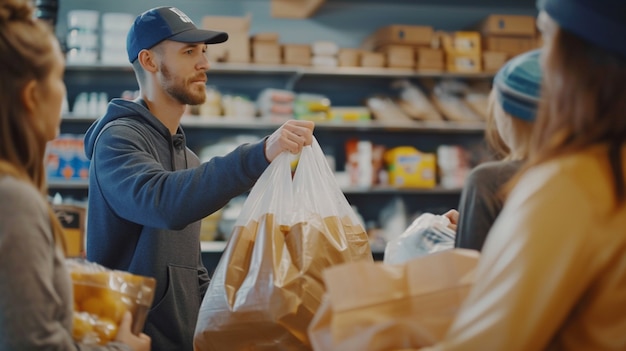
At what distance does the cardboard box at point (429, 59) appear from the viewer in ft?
19.7

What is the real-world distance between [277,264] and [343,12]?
4.84 m

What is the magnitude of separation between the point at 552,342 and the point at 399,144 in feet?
17.3

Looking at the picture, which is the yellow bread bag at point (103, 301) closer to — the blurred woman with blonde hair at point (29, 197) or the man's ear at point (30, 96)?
the blurred woman with blonde hair at point (29, 197)

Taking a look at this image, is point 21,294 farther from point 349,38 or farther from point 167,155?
point 349,38

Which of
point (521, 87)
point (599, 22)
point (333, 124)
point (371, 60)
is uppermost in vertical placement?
point (599, 22)

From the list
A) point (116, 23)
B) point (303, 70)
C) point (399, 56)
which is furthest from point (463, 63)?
point (116, 23)

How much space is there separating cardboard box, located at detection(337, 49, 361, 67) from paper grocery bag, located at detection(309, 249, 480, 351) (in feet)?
15.3

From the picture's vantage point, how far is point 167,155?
247cm

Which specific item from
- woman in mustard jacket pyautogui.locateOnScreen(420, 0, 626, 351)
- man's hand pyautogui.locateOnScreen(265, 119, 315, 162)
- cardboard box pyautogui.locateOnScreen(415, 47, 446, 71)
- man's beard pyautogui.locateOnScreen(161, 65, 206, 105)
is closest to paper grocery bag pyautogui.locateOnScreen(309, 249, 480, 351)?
woman in mustard jacket pyautogui.locateOnScreen(420, 0, 626, 351)

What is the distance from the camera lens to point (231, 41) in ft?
18.8

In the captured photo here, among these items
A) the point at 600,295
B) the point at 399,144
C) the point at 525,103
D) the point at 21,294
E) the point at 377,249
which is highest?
the point at 525,103

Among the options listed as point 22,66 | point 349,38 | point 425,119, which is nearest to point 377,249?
point 425,119

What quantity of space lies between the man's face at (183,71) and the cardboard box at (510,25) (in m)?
3.92

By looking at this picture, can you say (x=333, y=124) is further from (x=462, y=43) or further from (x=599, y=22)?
(x=599, y=22)
